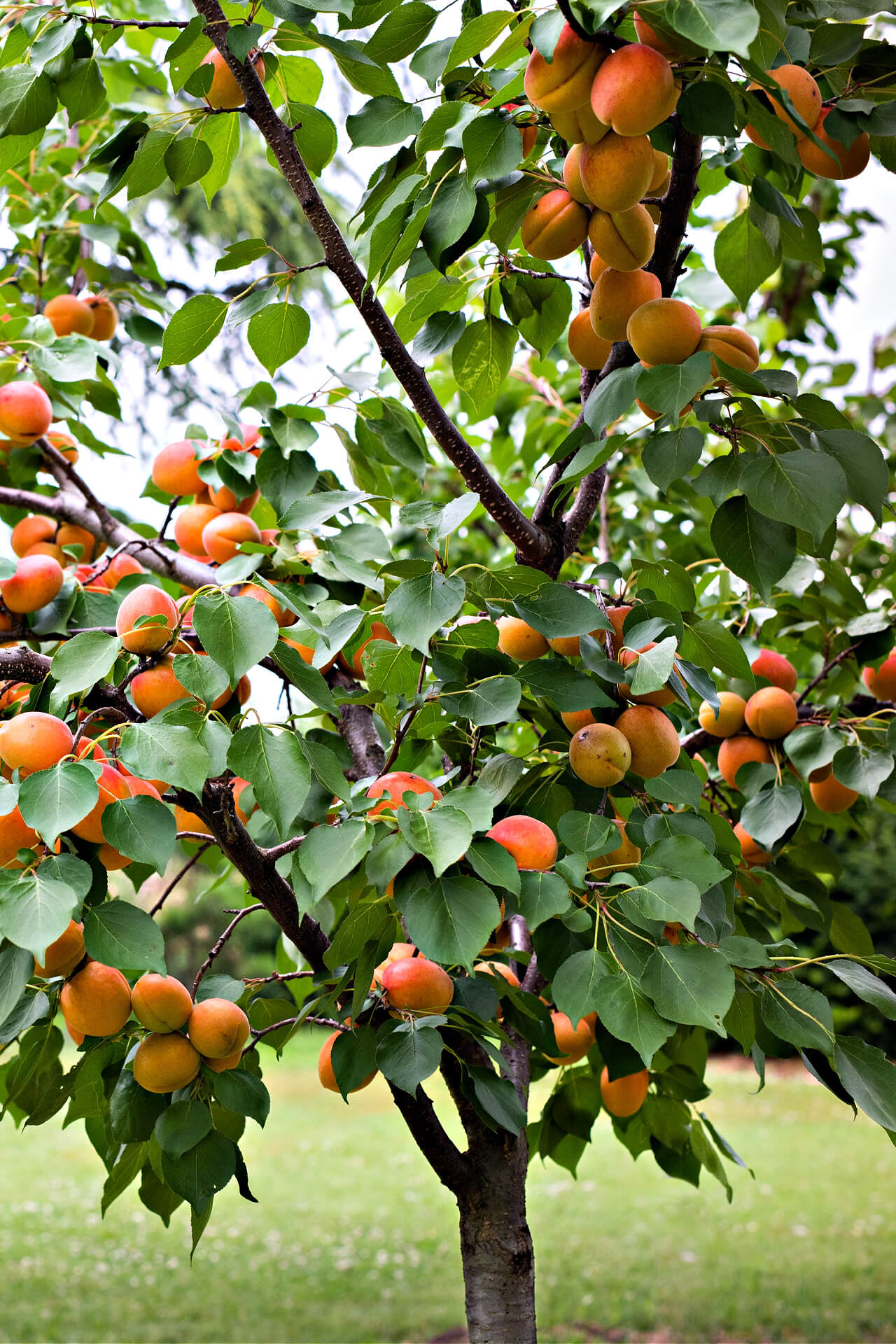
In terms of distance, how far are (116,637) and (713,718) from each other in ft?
2.59

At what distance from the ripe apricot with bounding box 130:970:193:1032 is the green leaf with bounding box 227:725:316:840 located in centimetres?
18

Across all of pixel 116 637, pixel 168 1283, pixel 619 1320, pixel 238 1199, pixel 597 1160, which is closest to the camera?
pixel 116 637

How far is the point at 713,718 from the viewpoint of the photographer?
4.52 feet

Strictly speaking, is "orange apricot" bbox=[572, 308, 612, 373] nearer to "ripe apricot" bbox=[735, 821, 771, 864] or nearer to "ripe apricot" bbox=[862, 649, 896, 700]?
"ripe apricot" bbox=[735, 821, 771, 864]

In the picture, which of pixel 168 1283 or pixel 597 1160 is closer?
pixel 168 1283

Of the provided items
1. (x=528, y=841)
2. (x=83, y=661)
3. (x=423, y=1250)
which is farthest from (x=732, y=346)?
(x=423, y=1250)

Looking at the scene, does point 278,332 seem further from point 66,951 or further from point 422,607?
point 66,951

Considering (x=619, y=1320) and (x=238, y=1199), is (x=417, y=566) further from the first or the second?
(x=238, y=1199)

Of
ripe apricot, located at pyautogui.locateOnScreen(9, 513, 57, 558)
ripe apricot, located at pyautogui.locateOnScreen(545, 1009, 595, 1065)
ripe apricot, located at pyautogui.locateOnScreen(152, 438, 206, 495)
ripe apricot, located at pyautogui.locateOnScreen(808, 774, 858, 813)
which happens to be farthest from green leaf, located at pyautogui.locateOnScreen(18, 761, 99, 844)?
ripe apricot, located at pyautogui.locateOnScreen(808, 774, 858, 813)

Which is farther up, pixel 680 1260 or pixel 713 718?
pixel 713 718

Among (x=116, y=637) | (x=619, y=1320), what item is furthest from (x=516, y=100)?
(x=619, y=1320)

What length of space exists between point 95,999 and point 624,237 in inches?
29.6

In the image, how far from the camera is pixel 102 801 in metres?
0.87

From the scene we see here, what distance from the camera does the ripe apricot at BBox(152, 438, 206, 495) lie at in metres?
1.47
